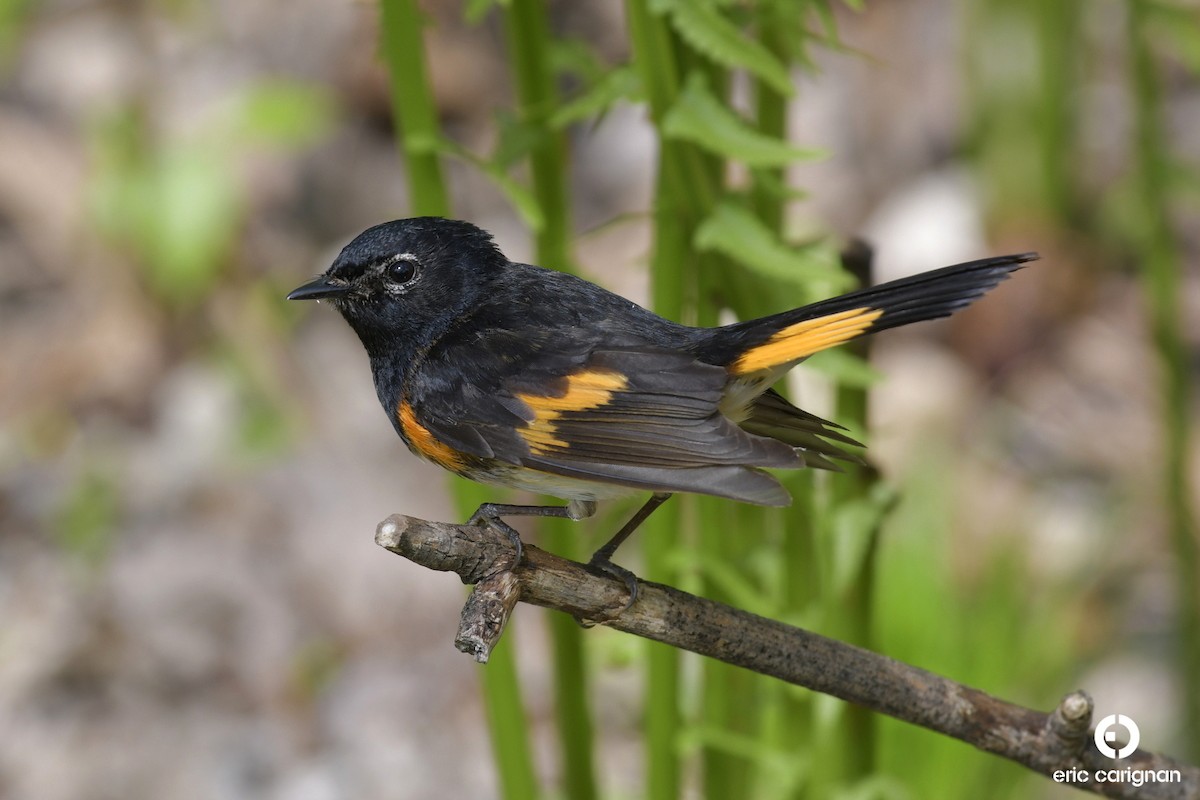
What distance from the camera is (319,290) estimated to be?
1.90 m

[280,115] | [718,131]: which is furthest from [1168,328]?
[280,115]

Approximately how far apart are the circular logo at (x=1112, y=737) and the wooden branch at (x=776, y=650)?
0.02 m

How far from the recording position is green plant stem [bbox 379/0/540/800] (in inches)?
72.4

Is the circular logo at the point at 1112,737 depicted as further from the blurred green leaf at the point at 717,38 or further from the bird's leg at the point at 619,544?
the blurred green leaf at the point at 717,38

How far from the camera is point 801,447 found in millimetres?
1857

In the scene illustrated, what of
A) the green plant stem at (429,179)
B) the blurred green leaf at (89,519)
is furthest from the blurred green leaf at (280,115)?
the green plant stem at (429,179)

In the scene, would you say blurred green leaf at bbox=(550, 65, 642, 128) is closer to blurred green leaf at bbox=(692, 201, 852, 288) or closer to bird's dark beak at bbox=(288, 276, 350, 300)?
blurred green leaf at bbox=(692, 201, 852, 288)

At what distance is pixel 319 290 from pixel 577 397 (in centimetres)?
41

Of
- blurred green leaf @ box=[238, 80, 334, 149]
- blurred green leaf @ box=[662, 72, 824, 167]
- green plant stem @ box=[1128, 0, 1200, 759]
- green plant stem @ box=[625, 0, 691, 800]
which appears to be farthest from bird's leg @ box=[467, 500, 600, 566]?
blurred green leaf @ box=[238, 80, 334, 149]

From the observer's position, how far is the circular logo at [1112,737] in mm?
1886

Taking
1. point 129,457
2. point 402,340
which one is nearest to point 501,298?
A: point 402,340

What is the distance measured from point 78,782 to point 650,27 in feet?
8.80

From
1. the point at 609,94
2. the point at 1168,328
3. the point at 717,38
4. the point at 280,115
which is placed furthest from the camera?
the point at 280,115

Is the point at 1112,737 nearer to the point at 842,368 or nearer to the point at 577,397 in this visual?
the point at 842,368
